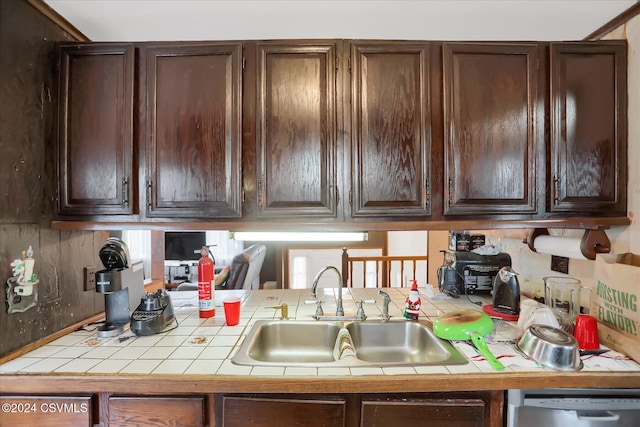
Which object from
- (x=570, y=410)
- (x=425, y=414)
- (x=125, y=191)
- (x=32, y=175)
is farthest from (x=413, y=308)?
(x=32, y=175)

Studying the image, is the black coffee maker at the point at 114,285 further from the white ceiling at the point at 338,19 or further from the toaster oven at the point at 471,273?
the toaster oven at the point at 471,273

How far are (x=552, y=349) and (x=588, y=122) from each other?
1.07 metres

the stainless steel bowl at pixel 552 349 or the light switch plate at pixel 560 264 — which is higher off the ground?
the light switch plate at pixel 560 264

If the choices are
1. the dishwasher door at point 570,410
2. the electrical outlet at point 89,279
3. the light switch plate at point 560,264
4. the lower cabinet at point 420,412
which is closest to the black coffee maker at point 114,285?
the electrical outlet at point 89,279

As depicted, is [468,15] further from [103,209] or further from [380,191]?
[103,209]

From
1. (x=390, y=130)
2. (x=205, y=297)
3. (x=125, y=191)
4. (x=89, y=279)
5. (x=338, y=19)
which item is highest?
(x=338, y=19)

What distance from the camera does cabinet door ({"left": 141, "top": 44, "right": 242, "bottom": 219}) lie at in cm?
153

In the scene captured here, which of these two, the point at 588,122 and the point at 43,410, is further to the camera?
the point at 588,122

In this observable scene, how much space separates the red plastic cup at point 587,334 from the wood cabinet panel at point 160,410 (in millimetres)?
1581

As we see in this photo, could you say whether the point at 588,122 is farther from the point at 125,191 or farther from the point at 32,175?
the point at 32,175

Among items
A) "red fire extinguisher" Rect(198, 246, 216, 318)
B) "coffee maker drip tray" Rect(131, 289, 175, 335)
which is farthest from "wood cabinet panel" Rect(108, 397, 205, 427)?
"red fire extinguisher" Rect(198, 246, 216, 318)

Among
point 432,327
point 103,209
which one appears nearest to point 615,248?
point 432,327

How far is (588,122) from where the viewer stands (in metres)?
1.54

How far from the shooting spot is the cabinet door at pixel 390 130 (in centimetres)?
153
